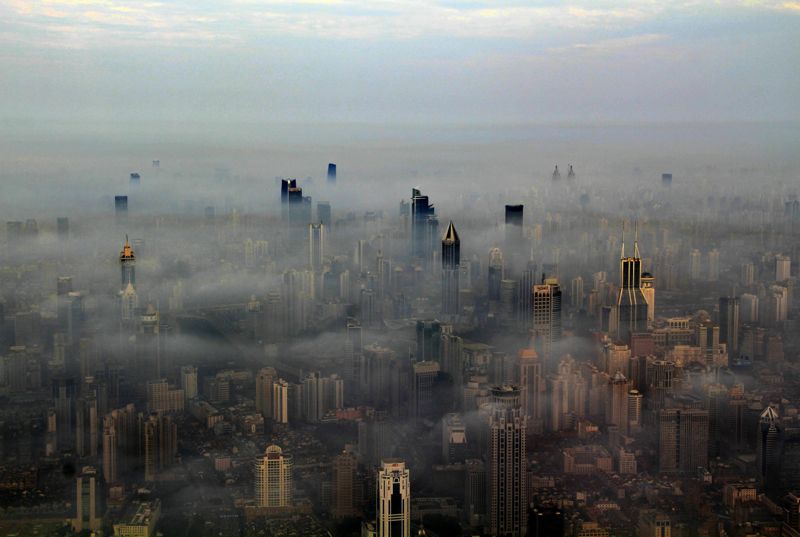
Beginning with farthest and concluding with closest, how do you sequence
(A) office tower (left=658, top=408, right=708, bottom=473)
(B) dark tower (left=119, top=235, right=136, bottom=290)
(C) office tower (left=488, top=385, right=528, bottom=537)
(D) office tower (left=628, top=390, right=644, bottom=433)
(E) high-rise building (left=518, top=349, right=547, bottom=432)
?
(B) dark tower (left=119, top=235, right=136, bottom=290), (D) office tower (left=628, top=390, right=644, bottom=433), (E) high-rise building (left=518, top=349, right=547, bottom=432), (A) office tower (left=658, top=408, right=708, bottom=473), (C) office tower (left=488, top=385, right=528, bottom=537)

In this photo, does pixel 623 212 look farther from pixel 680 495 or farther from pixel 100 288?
pixel 100 288

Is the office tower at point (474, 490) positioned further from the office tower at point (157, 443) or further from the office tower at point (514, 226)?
the office tower at point (514, 226)

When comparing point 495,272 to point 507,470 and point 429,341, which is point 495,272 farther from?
point 507,470

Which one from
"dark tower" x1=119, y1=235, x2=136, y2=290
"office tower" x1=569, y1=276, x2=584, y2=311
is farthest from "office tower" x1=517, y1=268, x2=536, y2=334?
"dark tower" x1=119, y1=235, x2=136, y2=290

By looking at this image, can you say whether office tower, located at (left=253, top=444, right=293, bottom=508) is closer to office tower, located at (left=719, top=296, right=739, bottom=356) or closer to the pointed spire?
the pointed spire

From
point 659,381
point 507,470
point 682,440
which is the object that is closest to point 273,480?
point 507,470

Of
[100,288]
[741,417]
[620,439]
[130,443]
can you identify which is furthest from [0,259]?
[741,417]

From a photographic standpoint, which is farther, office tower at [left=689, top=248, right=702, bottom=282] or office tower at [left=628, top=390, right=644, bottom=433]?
office tower at [left=689, top=248, right=702, bottom=282]
